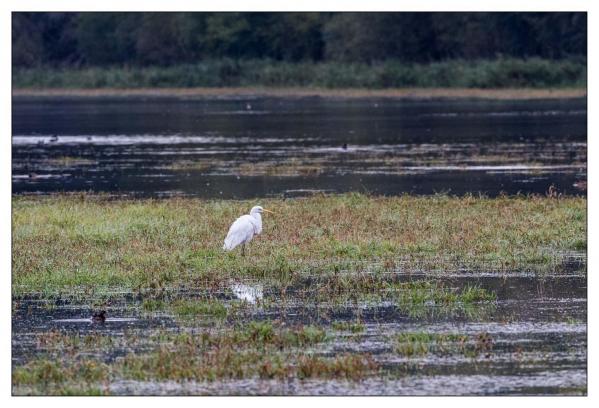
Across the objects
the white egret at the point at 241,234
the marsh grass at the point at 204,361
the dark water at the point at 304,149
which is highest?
the marsh grass at the point at 204,361

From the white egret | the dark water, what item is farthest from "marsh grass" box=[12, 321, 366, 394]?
the dark water

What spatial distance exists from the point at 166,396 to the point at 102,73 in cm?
7385

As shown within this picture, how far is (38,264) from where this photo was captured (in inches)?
600

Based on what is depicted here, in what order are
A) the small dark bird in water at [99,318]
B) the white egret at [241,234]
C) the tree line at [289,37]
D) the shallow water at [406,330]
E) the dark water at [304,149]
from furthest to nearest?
the tree line at [289,37]
the dark water at [304,149]
the white egret at [241,234]
the small dark bird in water at [99,318]
the shallow water at [406,330]

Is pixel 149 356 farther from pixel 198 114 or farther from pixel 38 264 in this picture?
pixel 198 114

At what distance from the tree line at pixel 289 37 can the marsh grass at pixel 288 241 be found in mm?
52445

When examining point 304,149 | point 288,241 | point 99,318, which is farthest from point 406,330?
point 304,149

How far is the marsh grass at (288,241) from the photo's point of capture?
1469 cm

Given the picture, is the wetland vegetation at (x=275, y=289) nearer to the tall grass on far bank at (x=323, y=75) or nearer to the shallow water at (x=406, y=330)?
the shallow water at (x=406, y=330)

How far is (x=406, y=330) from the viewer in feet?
39.1

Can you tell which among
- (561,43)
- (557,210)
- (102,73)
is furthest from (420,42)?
(557,210)

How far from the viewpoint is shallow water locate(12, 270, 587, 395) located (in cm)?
1014

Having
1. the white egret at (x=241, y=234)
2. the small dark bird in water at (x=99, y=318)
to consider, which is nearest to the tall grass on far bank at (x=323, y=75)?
the white egret at (x=241, y=234)

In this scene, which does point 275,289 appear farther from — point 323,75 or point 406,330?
point 323,75
